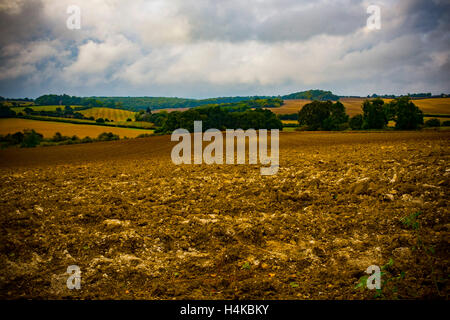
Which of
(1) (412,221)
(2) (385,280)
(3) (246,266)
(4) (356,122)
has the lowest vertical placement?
(3) (246,266)

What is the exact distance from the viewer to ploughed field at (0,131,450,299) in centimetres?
467

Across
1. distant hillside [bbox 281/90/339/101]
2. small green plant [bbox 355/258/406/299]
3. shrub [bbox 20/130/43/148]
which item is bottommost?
small green plant [bbox 355/258/406/299]

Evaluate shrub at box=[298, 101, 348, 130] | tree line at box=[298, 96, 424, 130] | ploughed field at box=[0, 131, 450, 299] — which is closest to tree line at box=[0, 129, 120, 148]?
ploughed field at box=[0, 131, 450, 299]

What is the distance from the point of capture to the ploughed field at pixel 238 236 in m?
4.67

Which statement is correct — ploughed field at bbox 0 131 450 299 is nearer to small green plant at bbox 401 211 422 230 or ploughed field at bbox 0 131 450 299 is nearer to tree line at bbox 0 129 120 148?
small green plant at bbox 401 211 422 230

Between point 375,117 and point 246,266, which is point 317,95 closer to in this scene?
point 375,117

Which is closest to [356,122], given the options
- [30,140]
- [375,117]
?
[375,117]

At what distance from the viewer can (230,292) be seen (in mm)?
4633

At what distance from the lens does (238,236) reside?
6727 millimetres

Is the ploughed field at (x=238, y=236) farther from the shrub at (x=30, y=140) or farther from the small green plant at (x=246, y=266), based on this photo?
the shrub at (x=30, y=140)

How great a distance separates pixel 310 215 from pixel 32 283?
7.06 m

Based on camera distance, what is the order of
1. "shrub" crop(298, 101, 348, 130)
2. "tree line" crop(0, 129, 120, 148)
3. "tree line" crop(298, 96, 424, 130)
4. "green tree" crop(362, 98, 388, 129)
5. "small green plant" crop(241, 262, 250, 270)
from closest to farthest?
"small green plant" crop(241, 262, 250, 270) < "tree line" crop(0, 129, 120, 148) < "tree line" crop(298, 96, 424, 130) < "green tree" crop(362, 98, 388, 129) < "shrub" crop(298, 101, 348, 130)
